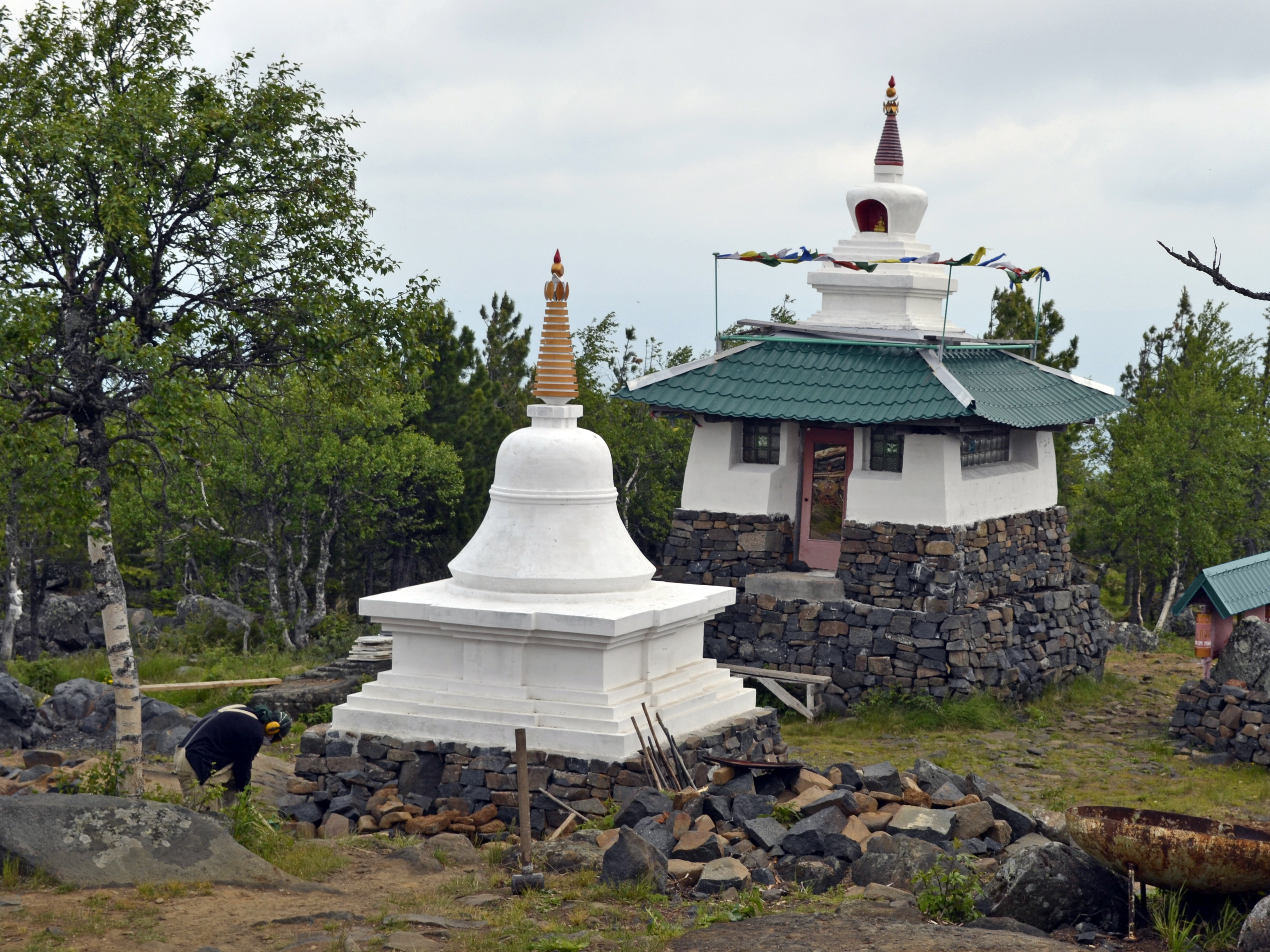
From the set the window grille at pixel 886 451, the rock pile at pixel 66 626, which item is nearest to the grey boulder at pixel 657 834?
the window grille at pixel 886 451

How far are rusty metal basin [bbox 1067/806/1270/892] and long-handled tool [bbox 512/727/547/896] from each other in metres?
3.40

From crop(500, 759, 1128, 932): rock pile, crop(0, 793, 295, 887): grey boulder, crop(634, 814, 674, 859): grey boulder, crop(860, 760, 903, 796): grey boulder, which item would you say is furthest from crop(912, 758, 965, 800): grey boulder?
crop(0, 793, 295, 887): grey boulder

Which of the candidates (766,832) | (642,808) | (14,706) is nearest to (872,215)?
(642,808)

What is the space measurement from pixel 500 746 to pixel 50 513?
13.4 ft

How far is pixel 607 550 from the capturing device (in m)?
13.8

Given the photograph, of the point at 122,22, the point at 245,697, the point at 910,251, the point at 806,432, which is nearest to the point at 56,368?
the point at 122,22

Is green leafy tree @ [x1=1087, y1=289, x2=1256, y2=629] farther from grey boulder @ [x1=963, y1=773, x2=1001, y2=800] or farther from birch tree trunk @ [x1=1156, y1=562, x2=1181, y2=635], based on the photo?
grey boulder @ [x1=963, y1=773, x2=1001, y2=800]

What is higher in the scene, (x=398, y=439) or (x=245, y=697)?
(x=398, y=439)

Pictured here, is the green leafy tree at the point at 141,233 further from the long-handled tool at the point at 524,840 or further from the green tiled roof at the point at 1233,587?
the green tiled roof at the point at 1233,587

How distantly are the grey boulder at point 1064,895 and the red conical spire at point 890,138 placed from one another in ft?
44.2

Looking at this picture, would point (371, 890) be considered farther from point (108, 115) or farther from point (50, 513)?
point (108, 115)

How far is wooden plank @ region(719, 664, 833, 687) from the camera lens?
58.4 feet

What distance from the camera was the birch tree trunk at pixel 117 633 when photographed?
11586 millimetres

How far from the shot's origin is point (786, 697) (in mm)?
17922
